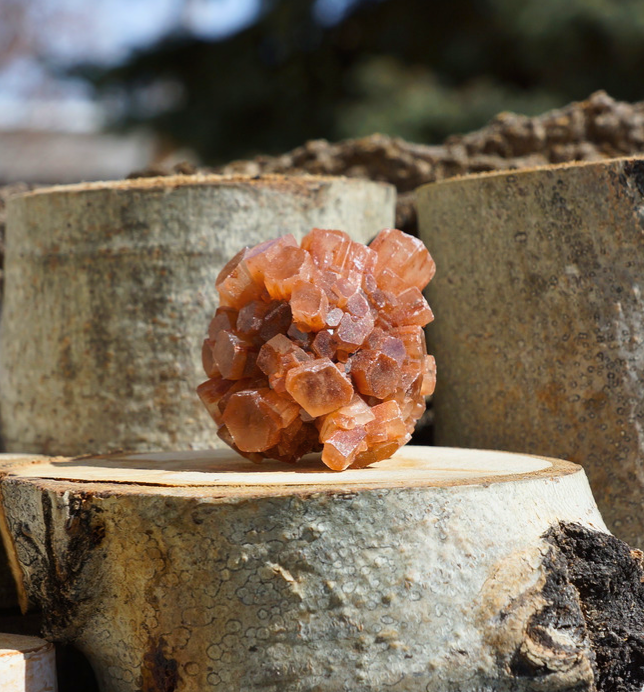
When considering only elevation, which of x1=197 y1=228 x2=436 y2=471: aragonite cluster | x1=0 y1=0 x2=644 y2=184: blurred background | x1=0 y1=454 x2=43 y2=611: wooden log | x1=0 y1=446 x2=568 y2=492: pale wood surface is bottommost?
x1=0 y1=454 x2=43 y2=611: wooden log

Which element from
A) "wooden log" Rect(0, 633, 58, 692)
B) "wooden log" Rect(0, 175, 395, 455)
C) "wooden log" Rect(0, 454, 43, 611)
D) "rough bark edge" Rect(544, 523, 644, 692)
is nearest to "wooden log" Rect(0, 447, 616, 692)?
"rough bark edge" Rect(544, 523, 644, 692)

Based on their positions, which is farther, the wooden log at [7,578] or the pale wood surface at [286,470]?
the wooden log at [7,578]

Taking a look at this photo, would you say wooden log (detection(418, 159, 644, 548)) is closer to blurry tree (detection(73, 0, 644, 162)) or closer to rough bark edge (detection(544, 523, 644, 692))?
rough bark edge (detection(544, 523, 644, 692))

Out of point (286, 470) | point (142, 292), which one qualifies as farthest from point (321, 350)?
point (142, 292)

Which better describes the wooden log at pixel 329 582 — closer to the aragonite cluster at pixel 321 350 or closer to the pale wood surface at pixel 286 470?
the pale wood surface at pixel 286 470

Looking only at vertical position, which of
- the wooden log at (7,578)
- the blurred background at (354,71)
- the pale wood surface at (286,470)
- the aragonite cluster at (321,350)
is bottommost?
the wooden log at (7,578)

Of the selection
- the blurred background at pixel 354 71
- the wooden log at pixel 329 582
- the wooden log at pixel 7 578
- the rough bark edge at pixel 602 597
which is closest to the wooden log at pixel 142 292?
the wooden log at pixel 7 578

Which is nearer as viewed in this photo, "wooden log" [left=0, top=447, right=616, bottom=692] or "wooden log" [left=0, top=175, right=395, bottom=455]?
"wooden log" [left=0, top=447, right=616, bottom=692]
